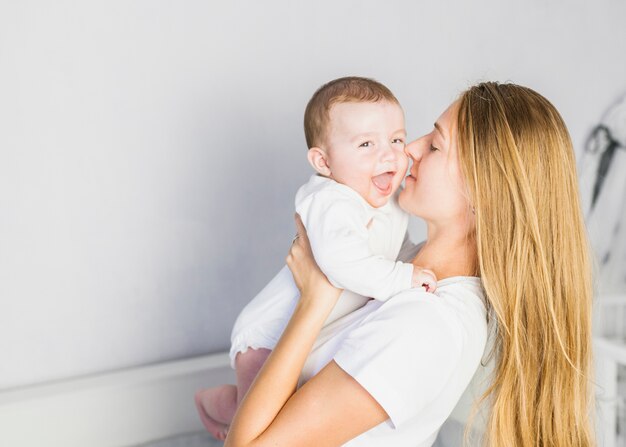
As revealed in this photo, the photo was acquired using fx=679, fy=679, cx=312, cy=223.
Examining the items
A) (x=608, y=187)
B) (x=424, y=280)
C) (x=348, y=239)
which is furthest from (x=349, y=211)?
(x=608, y=187)

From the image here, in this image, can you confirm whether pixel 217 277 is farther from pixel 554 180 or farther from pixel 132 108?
pixel 554 180

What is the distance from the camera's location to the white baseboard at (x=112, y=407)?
159 centimetres

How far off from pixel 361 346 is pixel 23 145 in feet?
3.35

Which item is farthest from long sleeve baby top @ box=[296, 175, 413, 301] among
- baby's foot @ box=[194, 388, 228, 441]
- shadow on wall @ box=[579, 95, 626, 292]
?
shadow on wall @ box=[579, 95, 626, 292]

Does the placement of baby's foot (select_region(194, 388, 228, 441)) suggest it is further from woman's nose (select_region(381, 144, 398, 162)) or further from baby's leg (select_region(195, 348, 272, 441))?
woman's nose (select_region(381, 144, 398, 162))

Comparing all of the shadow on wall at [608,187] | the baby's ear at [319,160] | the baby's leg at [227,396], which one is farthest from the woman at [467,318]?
the shadow on wall at [608,187]

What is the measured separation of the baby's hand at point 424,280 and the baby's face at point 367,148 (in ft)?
0.64

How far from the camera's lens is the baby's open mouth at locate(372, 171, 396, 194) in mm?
1269

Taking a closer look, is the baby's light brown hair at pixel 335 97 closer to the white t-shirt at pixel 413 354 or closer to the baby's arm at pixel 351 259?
the baby's arm at pixel 351 259

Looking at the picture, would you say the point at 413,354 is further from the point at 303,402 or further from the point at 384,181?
the point at 384,181

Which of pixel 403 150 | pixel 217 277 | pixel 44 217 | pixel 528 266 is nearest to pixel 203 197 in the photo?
pixel 217 277

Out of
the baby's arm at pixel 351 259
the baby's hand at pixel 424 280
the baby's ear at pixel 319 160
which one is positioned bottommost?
the baby's hand at pixel 424 280

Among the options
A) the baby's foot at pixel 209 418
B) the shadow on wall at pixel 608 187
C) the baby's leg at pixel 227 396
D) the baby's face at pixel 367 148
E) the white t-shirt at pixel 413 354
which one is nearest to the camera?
the white t-shirt at pixel 413 354

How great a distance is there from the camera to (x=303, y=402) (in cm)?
101
